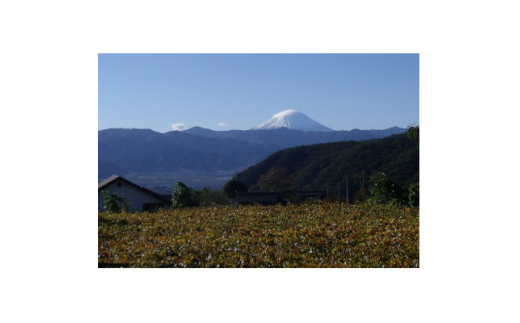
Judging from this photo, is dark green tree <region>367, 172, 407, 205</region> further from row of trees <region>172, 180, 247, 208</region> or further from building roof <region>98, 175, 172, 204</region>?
building roof <region>98, 175, 172, 204</region>

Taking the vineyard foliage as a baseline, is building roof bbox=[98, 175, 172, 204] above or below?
above

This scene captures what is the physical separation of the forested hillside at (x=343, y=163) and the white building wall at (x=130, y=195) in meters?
1.59

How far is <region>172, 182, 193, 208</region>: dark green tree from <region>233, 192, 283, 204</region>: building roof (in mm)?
709

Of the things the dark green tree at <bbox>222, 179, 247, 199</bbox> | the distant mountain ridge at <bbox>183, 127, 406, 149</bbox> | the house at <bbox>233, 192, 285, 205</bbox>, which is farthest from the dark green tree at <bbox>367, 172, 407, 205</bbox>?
the dark green tree at <bbox>222, 179, 247, 199</bbox>

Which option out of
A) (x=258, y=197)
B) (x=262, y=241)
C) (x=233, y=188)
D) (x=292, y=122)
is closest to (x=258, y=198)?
(x=258, y=197)

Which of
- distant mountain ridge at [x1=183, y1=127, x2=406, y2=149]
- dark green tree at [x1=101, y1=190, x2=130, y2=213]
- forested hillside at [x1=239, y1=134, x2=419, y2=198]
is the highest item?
distant mountain ridge at [x1=183, y1=127, x2=406, y2=149]

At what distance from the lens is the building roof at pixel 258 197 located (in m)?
6.81

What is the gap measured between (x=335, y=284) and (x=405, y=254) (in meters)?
0.76

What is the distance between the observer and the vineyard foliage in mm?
4230

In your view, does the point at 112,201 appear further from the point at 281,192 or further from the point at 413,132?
the point at 413,132

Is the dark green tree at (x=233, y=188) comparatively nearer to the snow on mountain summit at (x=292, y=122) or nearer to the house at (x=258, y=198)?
the house at (x=258, y=198)
